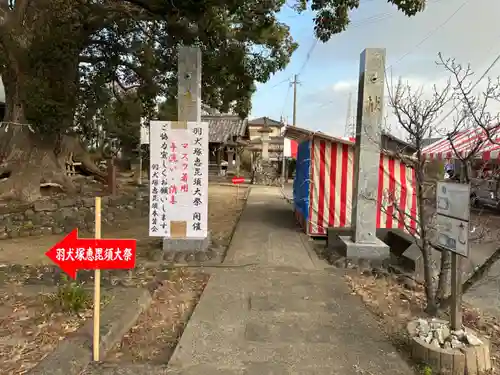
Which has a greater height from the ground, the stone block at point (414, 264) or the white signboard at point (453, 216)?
the white signboard at point (453, 216)

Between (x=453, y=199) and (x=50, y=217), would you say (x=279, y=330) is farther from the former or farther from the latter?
(x=50, y=217)

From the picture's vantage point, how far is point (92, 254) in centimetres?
318

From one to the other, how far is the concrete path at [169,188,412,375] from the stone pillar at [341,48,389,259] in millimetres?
1035

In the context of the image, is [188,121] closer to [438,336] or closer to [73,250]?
[73,250]

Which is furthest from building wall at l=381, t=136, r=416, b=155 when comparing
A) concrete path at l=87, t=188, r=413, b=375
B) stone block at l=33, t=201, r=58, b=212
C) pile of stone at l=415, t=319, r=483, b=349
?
stone block at l=33, t=201, r=58, b=212

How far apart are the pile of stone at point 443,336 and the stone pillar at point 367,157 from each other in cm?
317

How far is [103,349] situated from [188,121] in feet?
14.3

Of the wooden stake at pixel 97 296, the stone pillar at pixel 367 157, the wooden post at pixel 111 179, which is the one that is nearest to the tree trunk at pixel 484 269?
the stone pillar at pixel 367 157

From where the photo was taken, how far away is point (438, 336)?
339 centimetres

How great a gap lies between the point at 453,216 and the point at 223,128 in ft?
110

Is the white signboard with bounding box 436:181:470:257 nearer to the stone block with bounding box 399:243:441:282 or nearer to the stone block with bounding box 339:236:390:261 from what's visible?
the stone block with bounding box 399:243:441:282

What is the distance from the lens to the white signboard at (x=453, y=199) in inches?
125

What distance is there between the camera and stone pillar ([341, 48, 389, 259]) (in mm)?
6680

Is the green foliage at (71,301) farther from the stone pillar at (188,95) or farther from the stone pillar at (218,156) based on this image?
the stone pillar at (218,156)
